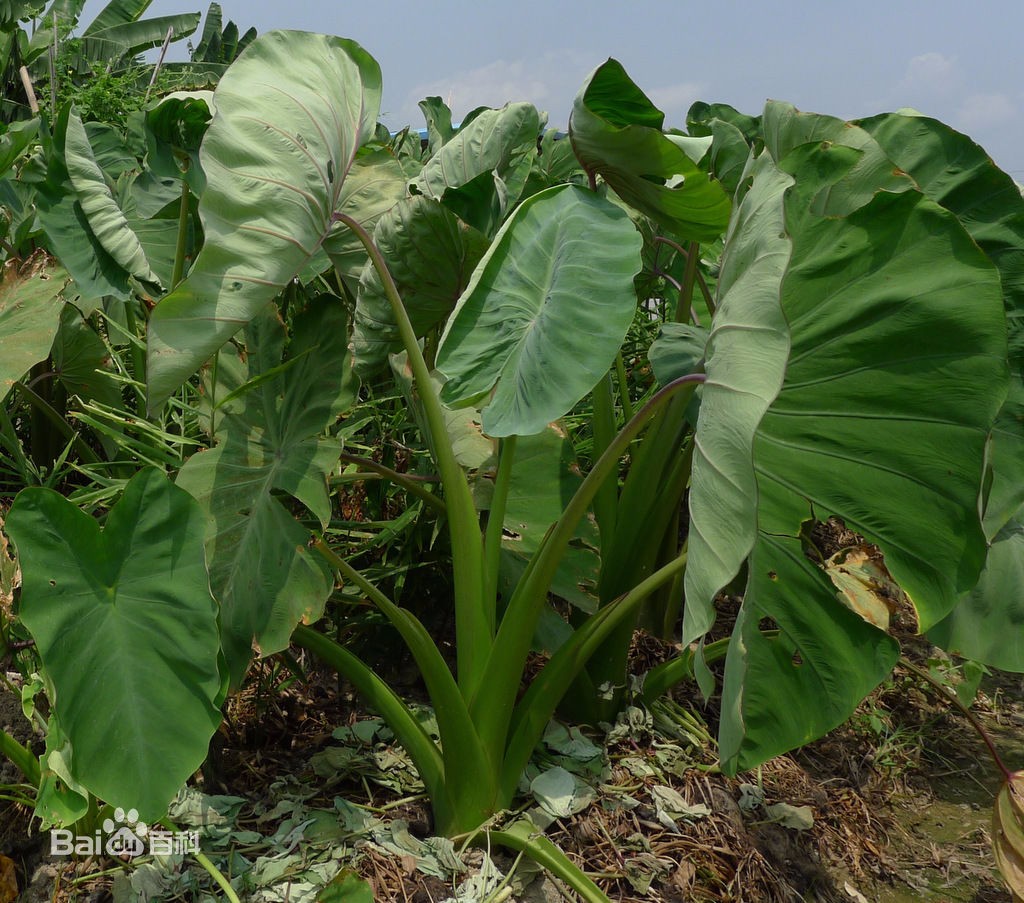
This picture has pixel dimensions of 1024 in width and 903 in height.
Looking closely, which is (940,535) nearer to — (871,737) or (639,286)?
(871,737)

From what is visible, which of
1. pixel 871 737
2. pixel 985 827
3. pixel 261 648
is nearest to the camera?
pixel 261 648

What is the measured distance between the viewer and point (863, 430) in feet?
3.54

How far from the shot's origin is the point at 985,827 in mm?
1784

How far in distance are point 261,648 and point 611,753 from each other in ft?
2.28

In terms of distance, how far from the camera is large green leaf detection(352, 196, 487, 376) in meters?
1.36

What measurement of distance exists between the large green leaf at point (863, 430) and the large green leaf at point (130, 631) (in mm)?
634

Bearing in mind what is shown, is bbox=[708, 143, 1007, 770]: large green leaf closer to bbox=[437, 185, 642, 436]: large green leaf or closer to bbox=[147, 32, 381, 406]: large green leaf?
bbox=[437, 185, 642, 436]: large green leaf

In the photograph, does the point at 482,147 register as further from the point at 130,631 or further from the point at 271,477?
the point at 130,631

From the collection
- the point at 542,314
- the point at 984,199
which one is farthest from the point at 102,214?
the point at 984,199

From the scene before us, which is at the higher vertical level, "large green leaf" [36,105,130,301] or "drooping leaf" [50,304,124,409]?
"large green leaf" [36,105,130,301]

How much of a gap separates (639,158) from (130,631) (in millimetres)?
887

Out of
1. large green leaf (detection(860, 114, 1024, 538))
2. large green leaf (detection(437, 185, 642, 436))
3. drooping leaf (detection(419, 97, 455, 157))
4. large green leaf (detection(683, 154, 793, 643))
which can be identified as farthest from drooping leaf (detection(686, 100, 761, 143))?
large green leaf (detection(683, 154, 793, 643))

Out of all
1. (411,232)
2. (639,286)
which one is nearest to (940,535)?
(411,232)

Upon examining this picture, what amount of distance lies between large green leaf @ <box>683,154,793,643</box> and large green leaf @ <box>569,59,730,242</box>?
0.28 metres
